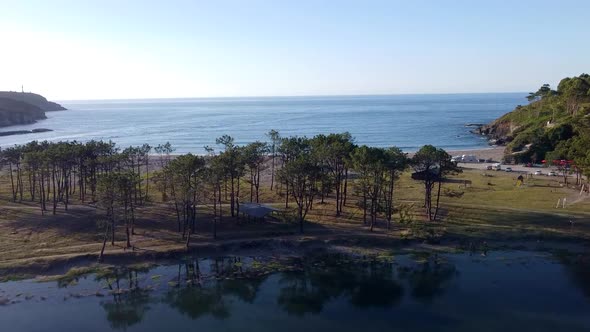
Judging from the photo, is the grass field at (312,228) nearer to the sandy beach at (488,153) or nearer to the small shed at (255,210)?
the small shed at (255,210)

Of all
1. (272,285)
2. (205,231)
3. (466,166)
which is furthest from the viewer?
(466,166)

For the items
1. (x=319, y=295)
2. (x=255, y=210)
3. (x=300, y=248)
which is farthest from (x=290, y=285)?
(x=255, y=210)

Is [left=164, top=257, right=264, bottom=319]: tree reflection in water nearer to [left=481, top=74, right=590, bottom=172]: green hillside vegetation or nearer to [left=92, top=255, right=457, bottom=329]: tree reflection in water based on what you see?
Answer: [left=92, top=255, right=457, bottom=329]: tree reflection in water

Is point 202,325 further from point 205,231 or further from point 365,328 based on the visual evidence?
point 205,231

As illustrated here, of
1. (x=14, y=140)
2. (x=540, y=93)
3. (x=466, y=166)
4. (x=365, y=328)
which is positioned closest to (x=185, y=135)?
(x=14, y=140)

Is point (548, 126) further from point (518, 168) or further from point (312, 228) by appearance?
point (312, 228)

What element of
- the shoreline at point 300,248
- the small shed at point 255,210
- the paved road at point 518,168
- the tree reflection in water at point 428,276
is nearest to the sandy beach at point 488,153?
the paved road at point 518,168
